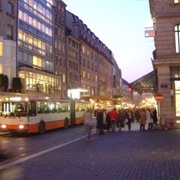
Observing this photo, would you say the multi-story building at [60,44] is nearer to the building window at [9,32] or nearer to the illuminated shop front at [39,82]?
the illuminated shop front at [39,82]

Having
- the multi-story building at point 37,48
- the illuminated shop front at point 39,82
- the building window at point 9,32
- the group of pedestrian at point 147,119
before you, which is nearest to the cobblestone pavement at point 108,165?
the group of pedestrian at point 147,119

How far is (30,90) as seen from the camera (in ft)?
166

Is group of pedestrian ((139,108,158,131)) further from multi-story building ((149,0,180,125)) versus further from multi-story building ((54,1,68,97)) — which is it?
multi-story building ((54,1,68,97))

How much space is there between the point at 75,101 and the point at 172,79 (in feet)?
40.5

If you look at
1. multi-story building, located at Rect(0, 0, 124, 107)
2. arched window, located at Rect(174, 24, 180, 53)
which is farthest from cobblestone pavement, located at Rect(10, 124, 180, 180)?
multi-story building, located at Rect(0, 0, 124, 107)

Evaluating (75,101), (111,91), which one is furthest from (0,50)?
(111,91)

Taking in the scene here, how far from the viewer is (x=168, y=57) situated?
29.6m

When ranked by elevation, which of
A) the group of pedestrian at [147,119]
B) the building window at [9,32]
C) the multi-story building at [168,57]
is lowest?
the group of pedestrian at [147,119]

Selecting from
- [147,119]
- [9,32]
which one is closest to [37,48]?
[9,32]

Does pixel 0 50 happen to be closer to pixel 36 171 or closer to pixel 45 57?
pixel 45 57

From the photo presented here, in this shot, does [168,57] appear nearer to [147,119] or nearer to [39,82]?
[147,119]

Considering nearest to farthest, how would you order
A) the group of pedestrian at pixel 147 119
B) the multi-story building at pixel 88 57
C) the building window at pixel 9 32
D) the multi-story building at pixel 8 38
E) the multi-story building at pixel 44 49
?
the group of pedestrian at pixel 147 119, the multi-story building at pixel 8 38, the multi-story building at pixel 44 49, the building window at pixel 9 32, the multi-story building at pixel 88 57

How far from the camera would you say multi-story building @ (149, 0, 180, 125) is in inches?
1161

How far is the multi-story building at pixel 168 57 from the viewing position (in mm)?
29500
